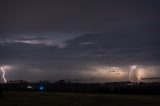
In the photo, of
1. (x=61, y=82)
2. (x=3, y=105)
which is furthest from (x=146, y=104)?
(x=61, y=82)

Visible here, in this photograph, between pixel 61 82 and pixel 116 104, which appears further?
pixel 61 82

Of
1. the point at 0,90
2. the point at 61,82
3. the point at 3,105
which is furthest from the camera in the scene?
the point at 61,82

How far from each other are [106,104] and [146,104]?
622 cm

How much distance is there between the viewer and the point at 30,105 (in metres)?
49.7

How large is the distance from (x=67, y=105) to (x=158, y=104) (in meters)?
14.2

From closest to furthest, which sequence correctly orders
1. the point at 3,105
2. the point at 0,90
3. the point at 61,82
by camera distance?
the point at 3,105
the point at 0,90
the point at 61,82

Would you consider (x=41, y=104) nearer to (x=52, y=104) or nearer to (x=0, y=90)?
(x=52, y=104)

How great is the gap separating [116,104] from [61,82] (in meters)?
117

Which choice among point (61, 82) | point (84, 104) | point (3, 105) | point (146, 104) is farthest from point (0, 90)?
point (61, 82)

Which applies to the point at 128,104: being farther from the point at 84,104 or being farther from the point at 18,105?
the point at 18,105

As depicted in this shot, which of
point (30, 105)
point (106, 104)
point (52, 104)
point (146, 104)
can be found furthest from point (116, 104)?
point (30, 105)

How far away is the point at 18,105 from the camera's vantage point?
4944 cm

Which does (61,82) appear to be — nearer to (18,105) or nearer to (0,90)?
(0,90)

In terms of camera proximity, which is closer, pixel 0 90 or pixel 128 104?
pixel 128 104
